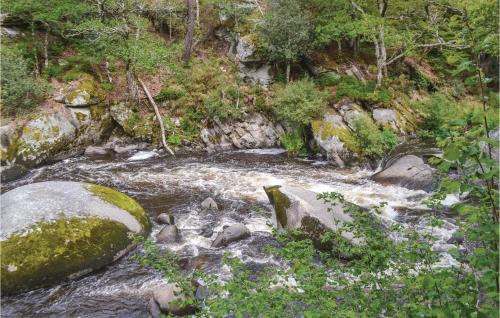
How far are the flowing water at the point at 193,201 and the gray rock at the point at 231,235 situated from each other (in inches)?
6.4

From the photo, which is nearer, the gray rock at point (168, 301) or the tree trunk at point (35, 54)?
the gray rock at point (168, 301)

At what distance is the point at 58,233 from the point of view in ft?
23.5

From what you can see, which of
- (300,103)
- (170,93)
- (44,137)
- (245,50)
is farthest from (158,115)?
(300,103)

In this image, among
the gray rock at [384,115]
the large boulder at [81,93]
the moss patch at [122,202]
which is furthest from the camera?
the gray rock at [384,115]

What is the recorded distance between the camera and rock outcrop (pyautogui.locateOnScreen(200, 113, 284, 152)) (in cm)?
1702

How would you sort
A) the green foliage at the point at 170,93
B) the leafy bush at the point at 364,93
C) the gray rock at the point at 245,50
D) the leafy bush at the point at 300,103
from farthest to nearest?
the gray rock at the point at 245,50, the green foliage at the point at 170,93, the leafy bush at the point at 364,93, the leafy bush at the point at 300,103

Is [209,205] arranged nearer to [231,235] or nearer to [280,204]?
[231,235]

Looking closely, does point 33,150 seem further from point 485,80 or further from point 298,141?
point 485,80

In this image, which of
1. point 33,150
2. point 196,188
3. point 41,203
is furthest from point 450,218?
point 33,150

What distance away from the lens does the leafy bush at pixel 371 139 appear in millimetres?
14341

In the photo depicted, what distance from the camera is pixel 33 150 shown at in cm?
1348

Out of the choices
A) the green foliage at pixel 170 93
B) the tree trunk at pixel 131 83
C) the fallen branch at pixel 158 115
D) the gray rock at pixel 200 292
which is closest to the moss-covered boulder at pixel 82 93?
the tree trunk at pixel 131 83

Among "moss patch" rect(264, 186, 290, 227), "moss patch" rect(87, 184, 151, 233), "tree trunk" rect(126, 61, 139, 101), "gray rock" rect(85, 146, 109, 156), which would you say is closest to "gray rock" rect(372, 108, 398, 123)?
"moss patch" rect(264, 186, 290, 227)

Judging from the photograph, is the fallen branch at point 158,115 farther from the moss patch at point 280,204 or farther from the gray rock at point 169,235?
the moss patch at point 280,204
